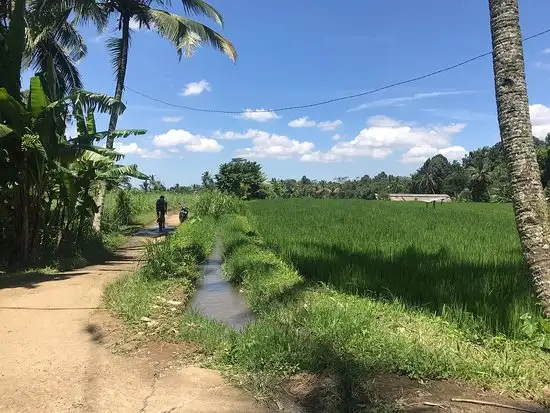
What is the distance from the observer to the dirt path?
4148 mm

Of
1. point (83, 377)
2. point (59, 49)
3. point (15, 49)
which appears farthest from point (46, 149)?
point (59, 49)

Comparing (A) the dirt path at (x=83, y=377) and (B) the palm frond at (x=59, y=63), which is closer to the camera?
(A) the dirt path at (x=83, y=377)

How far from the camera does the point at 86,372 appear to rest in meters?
4.86

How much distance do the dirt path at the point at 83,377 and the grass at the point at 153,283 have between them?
0.51m

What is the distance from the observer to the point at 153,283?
9000mm

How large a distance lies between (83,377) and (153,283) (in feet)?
14.1

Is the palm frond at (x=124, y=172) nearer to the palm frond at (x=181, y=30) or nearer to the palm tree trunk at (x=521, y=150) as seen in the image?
the palm frond at (x=181, y=30)

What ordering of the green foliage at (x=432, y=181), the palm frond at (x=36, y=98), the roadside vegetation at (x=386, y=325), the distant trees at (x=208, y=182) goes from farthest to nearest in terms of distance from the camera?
the green foliage at (x=432, y=181) < the distant trees at (x=208, y=182) < the palm frond at (x=36, y=98) < the roadside vegetation at (x=386, y=325)

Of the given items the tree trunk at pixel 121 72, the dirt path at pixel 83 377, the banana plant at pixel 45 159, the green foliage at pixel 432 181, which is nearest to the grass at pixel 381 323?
the dirt path at pixel 83 377

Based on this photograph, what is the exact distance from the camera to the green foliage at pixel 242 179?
5722 cm

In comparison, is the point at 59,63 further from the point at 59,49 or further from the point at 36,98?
the point at 36,98

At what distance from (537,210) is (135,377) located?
4629 millimetres

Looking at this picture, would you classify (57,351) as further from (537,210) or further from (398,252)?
(398,252)

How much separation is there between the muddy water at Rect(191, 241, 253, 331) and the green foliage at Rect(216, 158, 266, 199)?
148 feet
